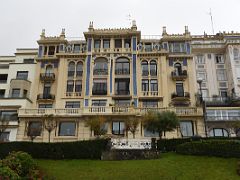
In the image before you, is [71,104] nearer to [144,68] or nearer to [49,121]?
[49,121]

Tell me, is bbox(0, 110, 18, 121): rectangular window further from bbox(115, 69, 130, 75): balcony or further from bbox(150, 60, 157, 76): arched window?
bbox(150, 60, 157, 76): arched window

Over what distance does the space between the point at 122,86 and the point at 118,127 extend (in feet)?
31.0

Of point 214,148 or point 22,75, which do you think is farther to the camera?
point 22,75

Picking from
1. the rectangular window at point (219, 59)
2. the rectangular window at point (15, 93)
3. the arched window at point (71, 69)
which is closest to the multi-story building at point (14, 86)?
the rectangular window at point (15, 93)

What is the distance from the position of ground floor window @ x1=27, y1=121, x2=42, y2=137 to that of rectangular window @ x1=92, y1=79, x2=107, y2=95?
431 inches

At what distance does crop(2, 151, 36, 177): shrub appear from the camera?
20188 millimetres

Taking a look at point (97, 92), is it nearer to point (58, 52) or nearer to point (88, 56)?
point (88, 56)

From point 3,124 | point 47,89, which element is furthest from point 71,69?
point 3,124

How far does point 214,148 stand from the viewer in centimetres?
2855

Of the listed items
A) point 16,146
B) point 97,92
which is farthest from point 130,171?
point 97,92

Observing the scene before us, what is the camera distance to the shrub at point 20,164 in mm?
20188

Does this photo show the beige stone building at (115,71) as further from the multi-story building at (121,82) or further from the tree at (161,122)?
the tree at (161,122)

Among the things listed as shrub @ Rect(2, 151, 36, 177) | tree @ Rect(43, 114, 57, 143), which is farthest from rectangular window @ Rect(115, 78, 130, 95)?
shrub @ Rect(2, 151, 36, 177)

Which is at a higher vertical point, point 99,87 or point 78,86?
point 78,86
